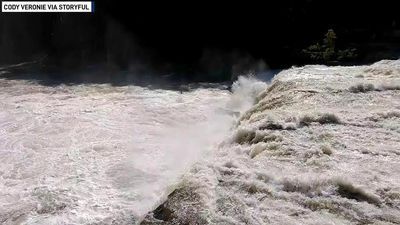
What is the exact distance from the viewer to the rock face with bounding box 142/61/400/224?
3.72 m

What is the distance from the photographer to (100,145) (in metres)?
7.54

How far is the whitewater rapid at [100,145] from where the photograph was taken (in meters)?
5.29

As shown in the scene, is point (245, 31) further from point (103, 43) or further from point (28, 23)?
point (28, 23)

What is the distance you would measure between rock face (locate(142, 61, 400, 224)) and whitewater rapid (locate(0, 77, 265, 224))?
53cm

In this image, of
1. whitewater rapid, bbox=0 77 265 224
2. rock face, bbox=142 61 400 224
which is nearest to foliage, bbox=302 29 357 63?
whitewater rapid, bbox=0 77 265 224

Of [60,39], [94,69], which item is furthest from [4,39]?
[94,69]

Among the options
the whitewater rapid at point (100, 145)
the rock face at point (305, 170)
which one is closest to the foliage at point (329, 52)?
the whitewater rapid at point (100, 145)

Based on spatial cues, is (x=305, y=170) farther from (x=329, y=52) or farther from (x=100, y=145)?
(x=329, y=52)

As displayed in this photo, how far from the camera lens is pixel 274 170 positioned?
4.40 m

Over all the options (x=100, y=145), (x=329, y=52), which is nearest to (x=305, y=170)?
(x=100, y=145)

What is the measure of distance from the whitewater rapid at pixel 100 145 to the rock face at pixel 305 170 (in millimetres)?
528

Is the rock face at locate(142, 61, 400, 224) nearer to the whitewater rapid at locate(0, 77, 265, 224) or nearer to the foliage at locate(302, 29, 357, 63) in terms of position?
the whitewater rapid at locate(0, 77, 265, 224)

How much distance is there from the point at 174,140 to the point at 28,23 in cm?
1435

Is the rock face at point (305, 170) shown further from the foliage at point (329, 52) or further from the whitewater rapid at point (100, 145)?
the foliage at point (329, 52)
